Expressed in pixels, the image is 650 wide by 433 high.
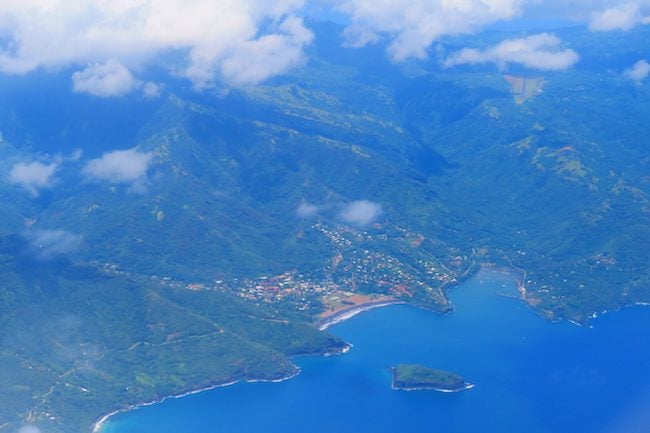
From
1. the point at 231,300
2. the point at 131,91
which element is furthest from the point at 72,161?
the point at 231,300

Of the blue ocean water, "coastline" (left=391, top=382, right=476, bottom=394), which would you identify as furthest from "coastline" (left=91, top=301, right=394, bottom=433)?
"coastline" (left=391, top=382, right=476, bottom=394)

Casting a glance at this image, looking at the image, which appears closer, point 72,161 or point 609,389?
point 609,389

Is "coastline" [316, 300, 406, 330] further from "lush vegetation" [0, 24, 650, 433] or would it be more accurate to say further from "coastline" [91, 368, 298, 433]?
"coastline" [91, 368, 298, 433]

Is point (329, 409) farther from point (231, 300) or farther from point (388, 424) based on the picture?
point (231, 300)

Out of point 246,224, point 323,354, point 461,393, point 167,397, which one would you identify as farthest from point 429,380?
point 246,224

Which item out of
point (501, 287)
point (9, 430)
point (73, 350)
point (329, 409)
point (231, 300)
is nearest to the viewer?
point (9, 430)

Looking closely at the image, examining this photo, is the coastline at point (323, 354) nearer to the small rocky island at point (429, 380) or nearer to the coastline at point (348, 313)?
the coastline at point (348, 313)

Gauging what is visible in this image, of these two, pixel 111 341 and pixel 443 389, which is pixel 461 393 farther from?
pixel 111 341
